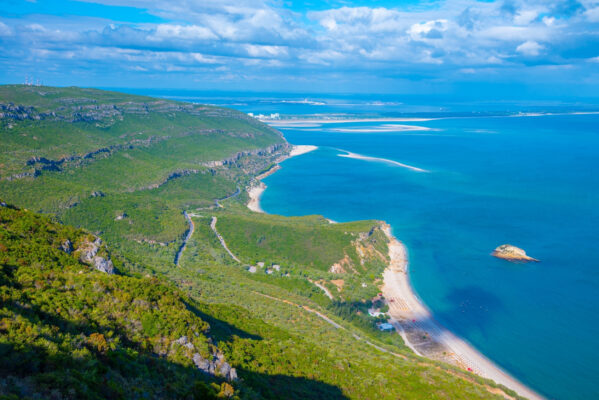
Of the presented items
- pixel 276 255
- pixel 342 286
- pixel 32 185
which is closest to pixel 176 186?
pixel 32 185

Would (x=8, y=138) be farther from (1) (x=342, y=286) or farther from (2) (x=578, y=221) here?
(2) (x=578, y=221)

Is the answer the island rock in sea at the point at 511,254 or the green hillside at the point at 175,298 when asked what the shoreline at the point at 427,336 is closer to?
the green hillside at the point at 175,298

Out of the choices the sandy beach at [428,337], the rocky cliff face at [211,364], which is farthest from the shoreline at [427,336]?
the rocky cliff face at [211,364]

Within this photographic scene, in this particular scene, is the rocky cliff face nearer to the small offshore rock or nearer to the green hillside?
the green hillside

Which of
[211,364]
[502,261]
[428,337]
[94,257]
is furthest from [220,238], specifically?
[211,364]

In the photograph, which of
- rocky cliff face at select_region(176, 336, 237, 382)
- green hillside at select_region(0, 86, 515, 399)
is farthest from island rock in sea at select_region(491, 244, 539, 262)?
rocky cliff face at select_region(176, 336, 237, 382)

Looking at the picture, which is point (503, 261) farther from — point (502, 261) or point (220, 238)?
point (220, 238)
